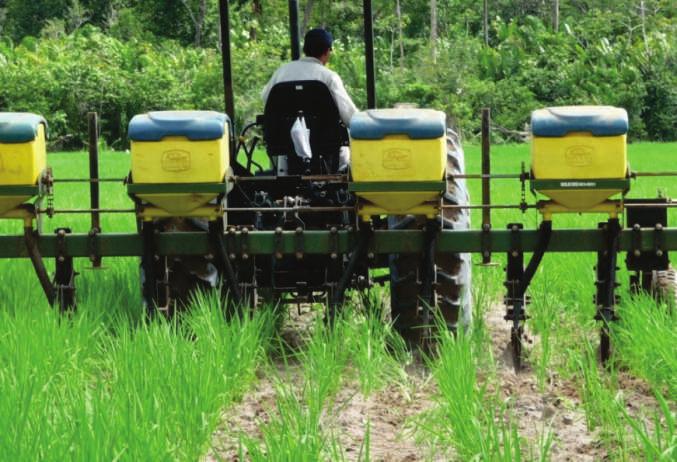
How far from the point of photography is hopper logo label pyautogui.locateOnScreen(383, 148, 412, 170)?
5.88m

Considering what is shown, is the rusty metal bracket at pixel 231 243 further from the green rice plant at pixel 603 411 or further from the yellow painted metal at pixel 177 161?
the green rice plant at pixel 603 411

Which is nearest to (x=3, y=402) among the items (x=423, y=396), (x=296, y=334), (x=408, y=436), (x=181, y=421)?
(x=181, y=421)

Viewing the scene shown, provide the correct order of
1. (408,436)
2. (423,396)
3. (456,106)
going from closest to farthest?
(408,436), (423,396), (456,106)

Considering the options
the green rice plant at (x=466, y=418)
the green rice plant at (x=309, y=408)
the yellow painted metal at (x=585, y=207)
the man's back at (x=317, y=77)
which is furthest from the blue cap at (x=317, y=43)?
the green rice plant at (x=466, y=418)

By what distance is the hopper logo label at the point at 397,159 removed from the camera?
5.88 m

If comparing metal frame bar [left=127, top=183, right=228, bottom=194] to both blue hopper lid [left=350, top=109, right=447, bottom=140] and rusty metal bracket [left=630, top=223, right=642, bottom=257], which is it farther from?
rusty metal bracket [left=630, top=223, right=642, bottom=257]

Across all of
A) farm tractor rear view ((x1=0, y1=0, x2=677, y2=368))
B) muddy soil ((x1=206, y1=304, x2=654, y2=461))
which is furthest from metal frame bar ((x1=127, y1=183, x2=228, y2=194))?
muddy soil ((x1=206, y1=304, x2=654, y2=461))

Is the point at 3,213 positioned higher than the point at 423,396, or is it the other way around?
Answer: the point at 3,213

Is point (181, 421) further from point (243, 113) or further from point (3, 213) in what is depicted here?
point (243, 113)

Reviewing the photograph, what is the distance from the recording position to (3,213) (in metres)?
6.27

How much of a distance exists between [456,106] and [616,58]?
462 centimetres

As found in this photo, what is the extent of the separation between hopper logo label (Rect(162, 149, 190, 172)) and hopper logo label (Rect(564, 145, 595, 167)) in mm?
1572

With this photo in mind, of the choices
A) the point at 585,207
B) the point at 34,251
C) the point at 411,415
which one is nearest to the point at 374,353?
the point at 411,415

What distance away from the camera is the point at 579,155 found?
230 inches
